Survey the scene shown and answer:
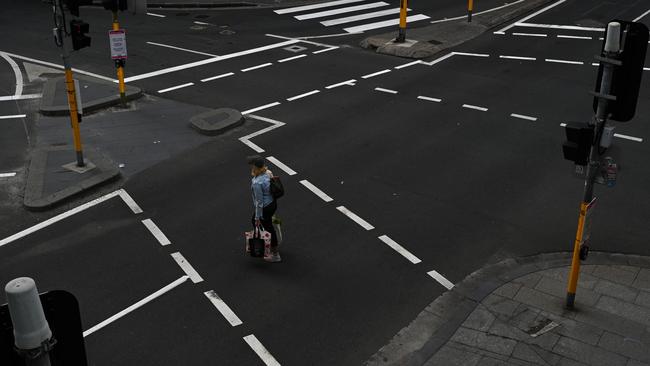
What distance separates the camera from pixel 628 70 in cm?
891

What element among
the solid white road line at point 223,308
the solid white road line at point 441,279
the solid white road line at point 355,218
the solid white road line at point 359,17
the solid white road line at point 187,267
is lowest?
the solid white road line at point 223,308

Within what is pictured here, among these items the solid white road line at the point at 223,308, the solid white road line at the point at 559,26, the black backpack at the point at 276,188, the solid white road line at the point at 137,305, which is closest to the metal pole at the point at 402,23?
the solid white road line at the point at 559,26

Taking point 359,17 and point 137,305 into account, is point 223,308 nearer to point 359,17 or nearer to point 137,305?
point 137,305

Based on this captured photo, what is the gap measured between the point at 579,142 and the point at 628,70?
1095 mm

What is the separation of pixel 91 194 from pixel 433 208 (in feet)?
22.5

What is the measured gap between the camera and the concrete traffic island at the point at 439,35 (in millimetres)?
24234

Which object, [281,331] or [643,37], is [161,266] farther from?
[643,37]

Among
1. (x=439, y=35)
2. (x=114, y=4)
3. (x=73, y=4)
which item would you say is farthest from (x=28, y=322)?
(x=439, y=35)

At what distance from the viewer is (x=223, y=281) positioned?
10805mm

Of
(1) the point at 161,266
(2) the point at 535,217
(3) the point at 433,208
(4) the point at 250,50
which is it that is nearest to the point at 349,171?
(3) the point at 433,208

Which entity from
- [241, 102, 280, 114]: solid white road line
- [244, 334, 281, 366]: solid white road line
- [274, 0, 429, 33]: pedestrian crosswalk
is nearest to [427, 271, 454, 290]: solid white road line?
[244, 334, 281, 366]: solid white road line

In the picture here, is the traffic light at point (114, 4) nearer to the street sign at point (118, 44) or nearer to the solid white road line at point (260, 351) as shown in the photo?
the street sign at point (118, 44)

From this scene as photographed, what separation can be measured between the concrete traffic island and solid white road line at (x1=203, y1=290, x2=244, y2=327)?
50.0 feet

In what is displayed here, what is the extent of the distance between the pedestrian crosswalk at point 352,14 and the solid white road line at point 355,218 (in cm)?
1655
